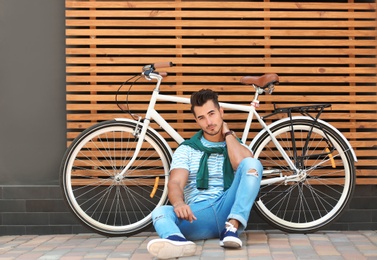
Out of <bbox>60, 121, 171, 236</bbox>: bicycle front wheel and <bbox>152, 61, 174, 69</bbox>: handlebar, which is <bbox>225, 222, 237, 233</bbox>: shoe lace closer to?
<bbox>60, 121, 171, 236</bbox>: bicycle front wheel

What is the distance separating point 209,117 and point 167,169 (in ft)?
2.53

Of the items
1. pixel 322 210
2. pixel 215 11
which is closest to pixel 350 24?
pixel 215 11

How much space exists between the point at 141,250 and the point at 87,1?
2303 mm

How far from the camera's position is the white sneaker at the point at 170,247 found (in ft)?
A: 16.4

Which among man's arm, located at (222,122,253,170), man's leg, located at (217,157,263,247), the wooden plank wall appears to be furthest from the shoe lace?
the wooden plank wall

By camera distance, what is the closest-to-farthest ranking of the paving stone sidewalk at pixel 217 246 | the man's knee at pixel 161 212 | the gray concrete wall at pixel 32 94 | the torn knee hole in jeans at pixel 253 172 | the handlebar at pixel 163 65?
the paving stone sidewalk at pixel 217 246, the man's knee at pixel 161 212, the torn knee hole in jeans at pixel 253 172, the handlebar at pixel 163 65, the gray concrete wall at pixel 32 94

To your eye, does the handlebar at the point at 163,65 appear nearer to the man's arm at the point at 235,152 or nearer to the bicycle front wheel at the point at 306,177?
the man's arm at the point at 235,152

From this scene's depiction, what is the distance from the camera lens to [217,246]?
17.8ft

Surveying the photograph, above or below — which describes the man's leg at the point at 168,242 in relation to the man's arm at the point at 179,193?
below

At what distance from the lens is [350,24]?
6.66 meters

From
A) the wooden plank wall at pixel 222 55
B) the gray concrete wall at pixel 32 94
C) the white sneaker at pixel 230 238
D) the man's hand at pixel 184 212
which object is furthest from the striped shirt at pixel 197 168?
the gray concrete wall at pixel 32 94

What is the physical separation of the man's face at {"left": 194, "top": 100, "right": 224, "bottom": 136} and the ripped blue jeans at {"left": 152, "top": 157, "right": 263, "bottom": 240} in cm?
36

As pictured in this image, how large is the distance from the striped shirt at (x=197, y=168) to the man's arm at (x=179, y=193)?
0.19 ft

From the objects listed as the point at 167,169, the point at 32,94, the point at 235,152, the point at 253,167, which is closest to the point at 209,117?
the point at 235,152
